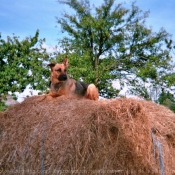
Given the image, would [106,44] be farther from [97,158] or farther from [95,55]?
[97,158]

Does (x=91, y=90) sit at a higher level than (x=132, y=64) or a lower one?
lower

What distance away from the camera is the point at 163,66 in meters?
27.4

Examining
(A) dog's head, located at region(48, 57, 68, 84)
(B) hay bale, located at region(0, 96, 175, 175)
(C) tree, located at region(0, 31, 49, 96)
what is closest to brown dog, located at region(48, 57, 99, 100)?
(A) dog's head, located at region(48, 57, 68, 84)

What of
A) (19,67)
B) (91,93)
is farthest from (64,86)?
(19,67)

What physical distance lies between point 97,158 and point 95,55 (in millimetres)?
22552

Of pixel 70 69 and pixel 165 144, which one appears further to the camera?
pixel 70 69

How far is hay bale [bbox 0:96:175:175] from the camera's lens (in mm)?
6078

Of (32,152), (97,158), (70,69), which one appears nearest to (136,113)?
(97,158)

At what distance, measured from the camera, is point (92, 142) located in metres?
6.09

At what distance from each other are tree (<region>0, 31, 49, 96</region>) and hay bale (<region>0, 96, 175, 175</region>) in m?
11.9

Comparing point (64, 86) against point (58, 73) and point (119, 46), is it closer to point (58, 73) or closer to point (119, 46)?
point (58, 73)

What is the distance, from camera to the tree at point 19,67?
18.9 meters

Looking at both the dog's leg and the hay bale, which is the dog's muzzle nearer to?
the dog's leg

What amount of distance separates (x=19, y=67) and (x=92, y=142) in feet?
44.9
